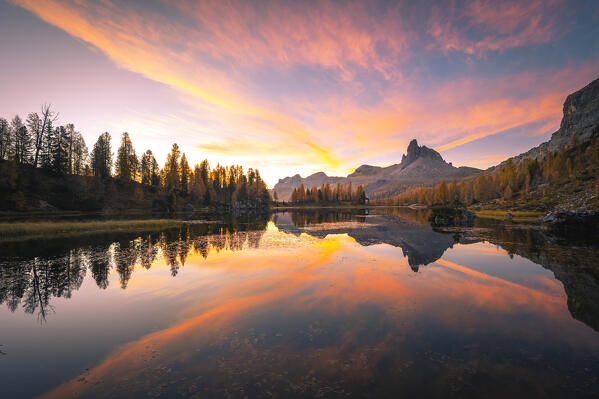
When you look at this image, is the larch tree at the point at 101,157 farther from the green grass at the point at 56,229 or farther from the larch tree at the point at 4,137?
the green grass at the point at 56,229

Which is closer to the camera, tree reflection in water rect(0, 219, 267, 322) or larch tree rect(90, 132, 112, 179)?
tree reflection in water rect(0, 219, 267, 322)

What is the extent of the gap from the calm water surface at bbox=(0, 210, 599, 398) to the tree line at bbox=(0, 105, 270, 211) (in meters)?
88.9

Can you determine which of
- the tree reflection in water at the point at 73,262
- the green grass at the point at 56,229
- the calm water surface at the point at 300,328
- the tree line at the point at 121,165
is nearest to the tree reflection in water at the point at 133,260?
the tree reflection in water at the point at 73,262

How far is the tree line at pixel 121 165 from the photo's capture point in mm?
82562

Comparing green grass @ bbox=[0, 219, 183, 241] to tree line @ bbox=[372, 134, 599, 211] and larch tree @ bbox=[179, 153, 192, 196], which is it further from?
tree line @ bbox=[372, 134, 599, 211]

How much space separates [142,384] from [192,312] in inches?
205

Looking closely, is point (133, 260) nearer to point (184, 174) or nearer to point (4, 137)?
point (184, 174)

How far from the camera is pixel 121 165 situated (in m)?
101

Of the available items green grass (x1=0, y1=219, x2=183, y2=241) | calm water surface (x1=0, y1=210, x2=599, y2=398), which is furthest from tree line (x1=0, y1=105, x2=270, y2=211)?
calm water surface (x1=0, y1=210, x2=599, y2=398)

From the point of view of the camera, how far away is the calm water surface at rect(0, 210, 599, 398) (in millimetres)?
7066

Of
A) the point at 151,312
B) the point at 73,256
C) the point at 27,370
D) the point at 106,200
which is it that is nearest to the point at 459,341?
the point at 151,312

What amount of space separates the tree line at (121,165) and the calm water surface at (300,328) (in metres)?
88.9

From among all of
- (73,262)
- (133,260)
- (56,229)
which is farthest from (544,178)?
(56,229)

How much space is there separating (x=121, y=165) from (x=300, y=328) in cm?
11969
